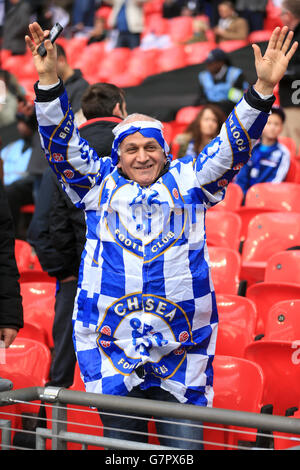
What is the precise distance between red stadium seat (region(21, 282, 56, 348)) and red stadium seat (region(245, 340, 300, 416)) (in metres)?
1.25

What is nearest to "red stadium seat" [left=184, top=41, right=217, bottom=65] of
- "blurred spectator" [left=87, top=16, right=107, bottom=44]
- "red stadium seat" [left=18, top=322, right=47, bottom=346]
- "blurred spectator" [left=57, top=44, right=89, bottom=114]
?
"blurred spectator" [left=87, top=16, right=107, bottom=44]

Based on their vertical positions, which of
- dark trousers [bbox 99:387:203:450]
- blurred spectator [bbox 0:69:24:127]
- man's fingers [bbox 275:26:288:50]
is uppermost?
blurred spectator [bbox 0:69:24:127]

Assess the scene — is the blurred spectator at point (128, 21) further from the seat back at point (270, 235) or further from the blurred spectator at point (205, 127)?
the seat back at point (270, 235)

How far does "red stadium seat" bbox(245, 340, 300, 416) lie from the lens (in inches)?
121

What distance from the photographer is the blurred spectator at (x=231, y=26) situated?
10117mm

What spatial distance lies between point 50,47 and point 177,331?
39.1 inches

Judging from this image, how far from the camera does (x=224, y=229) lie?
4.90m

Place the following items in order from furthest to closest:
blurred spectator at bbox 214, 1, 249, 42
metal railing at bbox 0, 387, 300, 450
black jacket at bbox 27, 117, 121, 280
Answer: blurred spectator at bbox 214, 1, 249, 42
black jacket at bbox 27, 117, 121, 280
metal railing at bbox 0, 387, 300, 450

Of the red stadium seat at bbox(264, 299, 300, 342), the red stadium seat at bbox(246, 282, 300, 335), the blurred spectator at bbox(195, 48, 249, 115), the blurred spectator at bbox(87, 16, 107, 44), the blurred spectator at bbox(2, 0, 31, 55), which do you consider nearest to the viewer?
the red stadium seat at bbox(264, 299, 300, 342)

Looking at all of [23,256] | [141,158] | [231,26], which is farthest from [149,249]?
[231,26]

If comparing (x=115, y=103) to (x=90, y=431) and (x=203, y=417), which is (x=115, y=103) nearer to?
(x=90, y=431)

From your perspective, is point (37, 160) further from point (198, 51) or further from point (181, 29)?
point (181, 29)

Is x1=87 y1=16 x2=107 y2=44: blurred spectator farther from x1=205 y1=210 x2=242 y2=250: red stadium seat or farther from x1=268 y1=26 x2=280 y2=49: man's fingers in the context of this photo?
x1=268 y1=26 x2=280 y2=49: man's fingers
